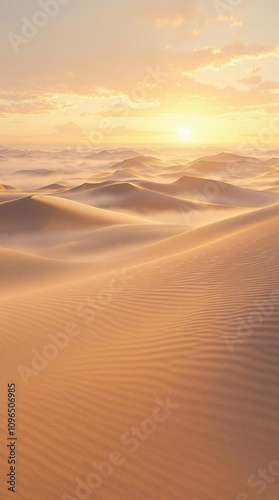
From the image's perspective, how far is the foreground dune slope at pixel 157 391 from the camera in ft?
11.5

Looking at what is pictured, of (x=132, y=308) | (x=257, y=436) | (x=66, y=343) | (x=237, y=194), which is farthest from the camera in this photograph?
(x=237, y=194)

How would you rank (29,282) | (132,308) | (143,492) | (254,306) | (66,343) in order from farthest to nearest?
(29,282), (132,308), (66,343), (254,306), (143,492)

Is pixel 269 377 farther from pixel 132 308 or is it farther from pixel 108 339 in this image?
pixel 132 308

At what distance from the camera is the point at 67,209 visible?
89.0ft

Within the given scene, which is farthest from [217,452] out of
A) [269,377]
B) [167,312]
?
[167,312]

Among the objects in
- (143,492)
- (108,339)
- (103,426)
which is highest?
(108,339)

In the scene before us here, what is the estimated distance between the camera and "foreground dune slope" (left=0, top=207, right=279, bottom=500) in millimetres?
3508

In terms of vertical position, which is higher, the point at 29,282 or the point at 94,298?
the point at 29,282

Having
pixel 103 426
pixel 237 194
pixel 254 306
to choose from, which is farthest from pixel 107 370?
pixel 237 194

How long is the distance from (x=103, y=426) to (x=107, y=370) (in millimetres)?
980

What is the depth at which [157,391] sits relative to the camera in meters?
4.39

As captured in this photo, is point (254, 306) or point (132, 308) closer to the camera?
point (254, 306)

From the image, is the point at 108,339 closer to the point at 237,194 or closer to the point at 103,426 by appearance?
the point at 103,426

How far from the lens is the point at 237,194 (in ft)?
154
